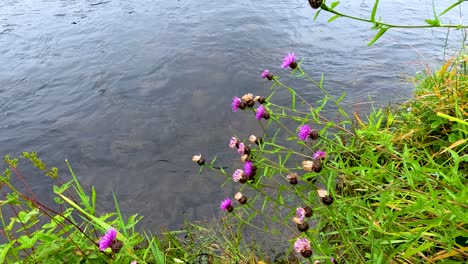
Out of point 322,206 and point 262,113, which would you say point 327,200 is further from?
point 262,113

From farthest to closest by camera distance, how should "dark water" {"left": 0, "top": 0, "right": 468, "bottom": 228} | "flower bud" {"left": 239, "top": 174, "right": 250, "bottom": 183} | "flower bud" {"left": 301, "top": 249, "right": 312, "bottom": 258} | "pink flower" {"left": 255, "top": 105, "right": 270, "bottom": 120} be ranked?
"dark water" {"left": 0, "top": 0, "right": 468, "bottom": 228}
"pink flower" {"left": 255, "top": 105, "right": 270, "bottom": 120}
"flower bud" {"left": 239, "top": 174, "right": 250, "bottom": 183}
"flower bud" {"left": 301, "top": 249, "right": 312, "bottom": 258}

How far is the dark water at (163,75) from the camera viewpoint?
4.04 metres

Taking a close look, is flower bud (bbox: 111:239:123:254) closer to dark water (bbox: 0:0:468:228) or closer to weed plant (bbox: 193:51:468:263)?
weed plant (bbox: 193:51:468:263)

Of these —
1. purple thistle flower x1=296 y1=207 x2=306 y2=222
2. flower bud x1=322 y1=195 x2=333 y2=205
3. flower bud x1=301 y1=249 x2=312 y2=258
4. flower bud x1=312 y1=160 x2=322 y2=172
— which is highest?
flower bud x1=312 y1=160 x2=322 y2=172

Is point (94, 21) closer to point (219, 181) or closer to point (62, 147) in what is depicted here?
point (62, 147)

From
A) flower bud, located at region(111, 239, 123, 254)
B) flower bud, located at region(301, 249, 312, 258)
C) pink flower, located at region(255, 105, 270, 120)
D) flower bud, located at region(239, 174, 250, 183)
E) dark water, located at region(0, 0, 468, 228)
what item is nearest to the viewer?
flower bud, located at region(301, 249, 312, 258)

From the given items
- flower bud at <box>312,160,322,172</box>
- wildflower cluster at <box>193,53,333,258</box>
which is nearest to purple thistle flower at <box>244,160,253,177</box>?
wildflower cluster at <box>193,53,333,258</box>

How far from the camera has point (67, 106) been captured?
17.1 feet

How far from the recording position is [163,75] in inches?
225

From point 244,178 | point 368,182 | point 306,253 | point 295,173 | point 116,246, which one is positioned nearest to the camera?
point 306,253

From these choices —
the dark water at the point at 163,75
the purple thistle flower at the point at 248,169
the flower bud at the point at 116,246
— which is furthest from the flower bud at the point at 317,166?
the dark water at the point at 163,75

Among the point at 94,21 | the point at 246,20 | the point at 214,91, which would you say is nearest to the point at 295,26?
the point at 246,20

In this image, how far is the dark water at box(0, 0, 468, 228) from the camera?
404cm

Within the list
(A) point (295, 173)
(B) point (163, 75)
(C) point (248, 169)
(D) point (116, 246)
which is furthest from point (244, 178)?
(B) point (163, 75)
